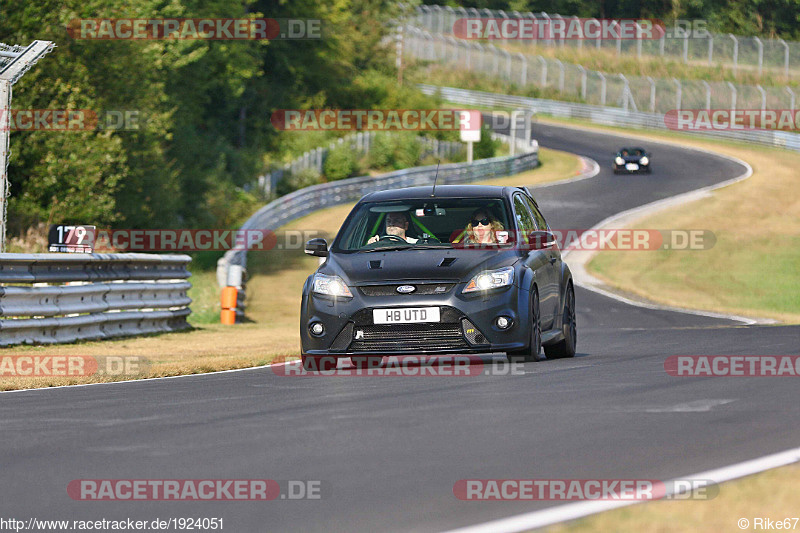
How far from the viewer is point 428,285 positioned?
36.4 ft

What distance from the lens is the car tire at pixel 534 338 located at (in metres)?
11.4

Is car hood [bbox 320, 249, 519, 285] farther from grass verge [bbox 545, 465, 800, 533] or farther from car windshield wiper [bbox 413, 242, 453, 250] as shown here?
grass verge [bbox 545, 465, 800, 533]

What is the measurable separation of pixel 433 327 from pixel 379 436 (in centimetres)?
398

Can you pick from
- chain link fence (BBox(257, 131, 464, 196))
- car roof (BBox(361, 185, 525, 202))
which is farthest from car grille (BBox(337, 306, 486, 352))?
chain link fence (BBox(257, 131, 464, 196))

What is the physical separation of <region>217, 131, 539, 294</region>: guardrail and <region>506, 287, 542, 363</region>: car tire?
52.9 feet

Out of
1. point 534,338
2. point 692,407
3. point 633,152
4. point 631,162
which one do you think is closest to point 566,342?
point 534,338

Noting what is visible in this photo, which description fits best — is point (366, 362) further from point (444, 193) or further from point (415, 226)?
point (444, 193)

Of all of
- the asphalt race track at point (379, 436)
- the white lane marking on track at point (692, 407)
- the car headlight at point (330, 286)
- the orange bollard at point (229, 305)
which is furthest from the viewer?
the orange bollard at point (229, 305)

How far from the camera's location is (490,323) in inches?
434

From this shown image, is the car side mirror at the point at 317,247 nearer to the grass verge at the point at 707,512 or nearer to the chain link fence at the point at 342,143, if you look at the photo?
the grass verge at the point at 707,512

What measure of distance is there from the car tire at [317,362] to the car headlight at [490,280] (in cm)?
141

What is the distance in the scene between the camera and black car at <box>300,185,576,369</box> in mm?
11008

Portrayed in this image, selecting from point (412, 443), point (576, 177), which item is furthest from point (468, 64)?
point (412, 443)

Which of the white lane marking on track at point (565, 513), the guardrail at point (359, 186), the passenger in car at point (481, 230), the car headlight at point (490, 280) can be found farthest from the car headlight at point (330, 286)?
the guardrail at point (359, 186)
